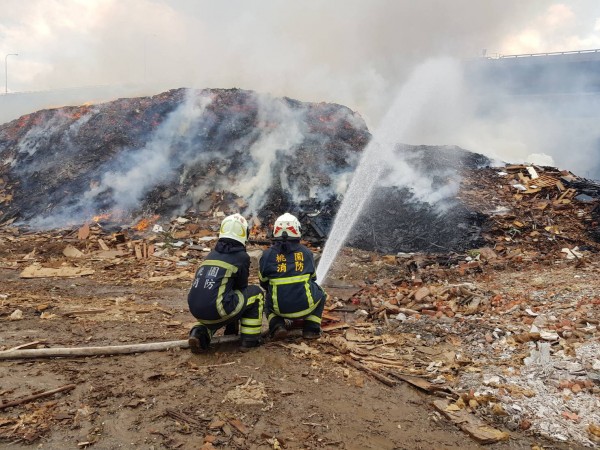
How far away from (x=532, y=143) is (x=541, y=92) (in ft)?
12.9

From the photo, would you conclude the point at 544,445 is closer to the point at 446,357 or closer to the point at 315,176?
the point at 446,357

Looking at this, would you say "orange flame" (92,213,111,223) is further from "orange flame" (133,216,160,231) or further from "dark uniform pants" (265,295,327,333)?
"dark uniform pants" (265,295,327,333)

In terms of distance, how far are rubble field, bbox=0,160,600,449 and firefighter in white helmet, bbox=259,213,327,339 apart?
10.2 inches

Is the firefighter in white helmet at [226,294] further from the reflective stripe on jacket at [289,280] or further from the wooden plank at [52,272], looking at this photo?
the wooden plank at [52,272]

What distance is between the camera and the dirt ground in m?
3.08

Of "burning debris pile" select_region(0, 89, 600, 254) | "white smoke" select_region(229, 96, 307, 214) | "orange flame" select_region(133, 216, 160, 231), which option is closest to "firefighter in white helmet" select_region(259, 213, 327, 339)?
"burning debris pile" select_region(0, 89, 600, 254)

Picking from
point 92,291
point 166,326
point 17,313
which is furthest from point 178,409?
point 92,291

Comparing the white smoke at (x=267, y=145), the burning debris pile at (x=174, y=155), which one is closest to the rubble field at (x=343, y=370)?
the burning debris pile at (x=174, y=155)

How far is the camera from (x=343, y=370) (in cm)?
421

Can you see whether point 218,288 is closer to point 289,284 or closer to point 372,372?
point 289,284

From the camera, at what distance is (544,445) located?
3.12 m

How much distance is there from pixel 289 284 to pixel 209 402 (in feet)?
5.28

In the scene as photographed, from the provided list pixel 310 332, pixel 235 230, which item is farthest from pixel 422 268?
pixel 235 230

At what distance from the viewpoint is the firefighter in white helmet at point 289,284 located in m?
4.77
